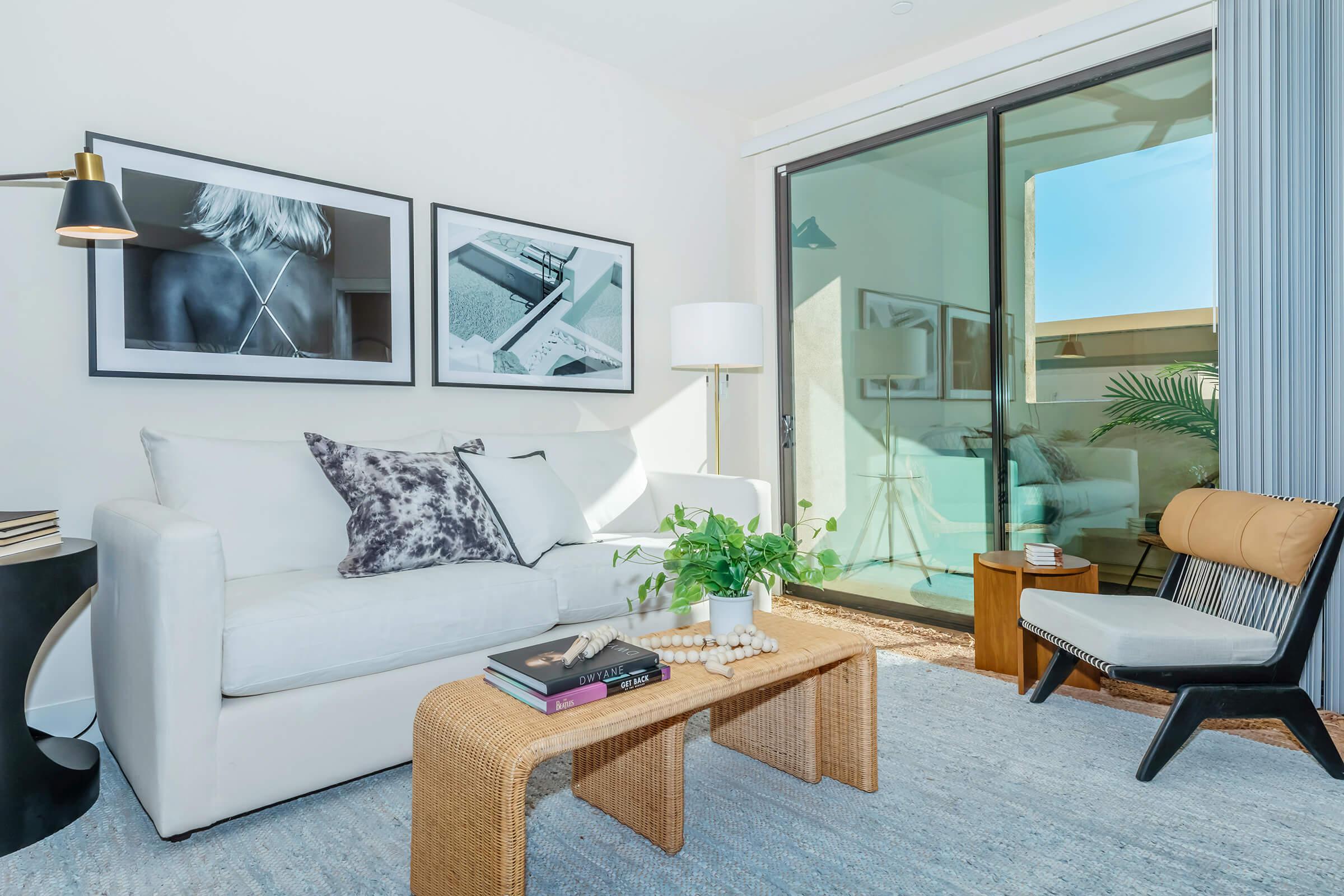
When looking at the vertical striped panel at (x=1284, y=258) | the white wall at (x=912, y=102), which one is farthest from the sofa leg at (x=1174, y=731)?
the white wall at (x=912, y=102)

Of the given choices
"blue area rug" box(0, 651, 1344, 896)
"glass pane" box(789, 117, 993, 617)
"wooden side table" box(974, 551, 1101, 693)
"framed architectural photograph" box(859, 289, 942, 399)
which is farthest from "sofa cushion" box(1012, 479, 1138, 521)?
"blue area rug" box(0, 651, 1344, 896)

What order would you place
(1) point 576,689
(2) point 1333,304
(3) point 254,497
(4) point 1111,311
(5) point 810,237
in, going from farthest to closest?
(5) point 810,237
(4) point 1111,311
(2) point 1333,304
(3) point 254,497
(1) point 576,689

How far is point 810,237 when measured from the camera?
4.25 metres

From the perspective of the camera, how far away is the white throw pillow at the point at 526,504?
8.26ft

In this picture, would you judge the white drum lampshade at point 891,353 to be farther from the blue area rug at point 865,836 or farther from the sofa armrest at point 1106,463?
the blue area rug at point 865,836

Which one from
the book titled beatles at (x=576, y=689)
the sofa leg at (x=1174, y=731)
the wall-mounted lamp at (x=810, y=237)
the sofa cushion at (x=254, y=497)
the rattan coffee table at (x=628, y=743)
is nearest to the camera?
the rattan coffee table at (x=628, y=743)

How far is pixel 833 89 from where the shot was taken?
405cm

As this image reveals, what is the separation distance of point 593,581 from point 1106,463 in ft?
6.96

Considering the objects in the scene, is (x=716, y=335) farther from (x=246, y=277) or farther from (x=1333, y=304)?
(x=1333, y=304)

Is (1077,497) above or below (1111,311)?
below

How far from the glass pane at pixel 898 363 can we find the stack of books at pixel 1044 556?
715 millimetres

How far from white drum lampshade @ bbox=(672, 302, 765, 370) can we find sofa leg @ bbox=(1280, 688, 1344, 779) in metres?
2.26

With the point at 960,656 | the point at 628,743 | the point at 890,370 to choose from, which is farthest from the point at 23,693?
the point at 890,370

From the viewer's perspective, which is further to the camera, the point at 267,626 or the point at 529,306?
the point at 529,306
